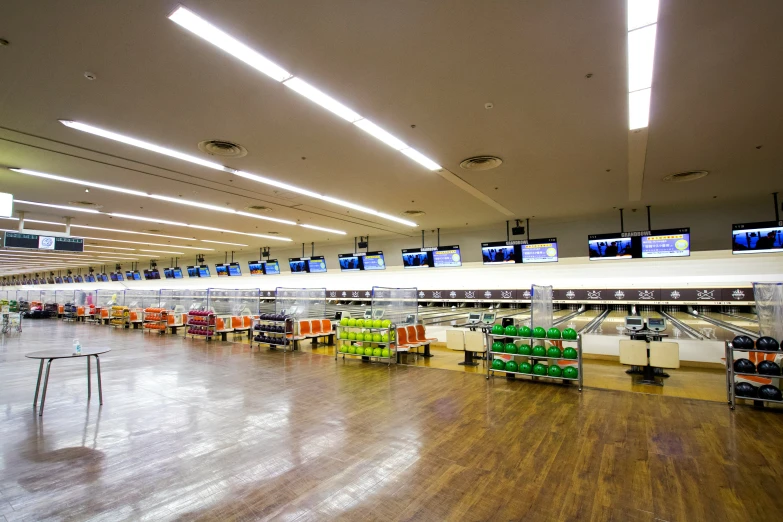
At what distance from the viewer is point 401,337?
7.85 metres

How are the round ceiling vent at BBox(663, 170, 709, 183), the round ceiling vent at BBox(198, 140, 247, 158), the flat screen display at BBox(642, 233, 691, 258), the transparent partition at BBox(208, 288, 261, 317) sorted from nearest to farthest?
the round ceiling vent at BBox(198, 140, 247, 158)
the round ceiling vent at BBox(663, 170, 709, 183)
the flat screen display at BBox(642, 233, 691, 258)
the transparent partition at BBox(208, 288, 261, 317)

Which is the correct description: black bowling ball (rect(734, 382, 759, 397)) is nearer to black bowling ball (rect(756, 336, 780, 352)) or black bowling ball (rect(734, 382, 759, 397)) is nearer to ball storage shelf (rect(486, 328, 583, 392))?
black bowling ball (rect(756, 336, 780, 352))

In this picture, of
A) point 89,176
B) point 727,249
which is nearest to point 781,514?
point 727,249

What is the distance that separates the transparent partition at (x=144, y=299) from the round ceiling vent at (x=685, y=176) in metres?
16.4

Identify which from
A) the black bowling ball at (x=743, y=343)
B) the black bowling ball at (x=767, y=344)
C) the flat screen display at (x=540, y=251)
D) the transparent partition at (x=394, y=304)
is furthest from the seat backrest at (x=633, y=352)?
the transparent partition at (x=394, y=304)

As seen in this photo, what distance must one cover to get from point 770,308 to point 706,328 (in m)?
5.88

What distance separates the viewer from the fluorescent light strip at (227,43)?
225cm

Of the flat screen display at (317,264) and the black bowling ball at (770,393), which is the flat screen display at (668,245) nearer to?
the black bowling ball at (770,393)

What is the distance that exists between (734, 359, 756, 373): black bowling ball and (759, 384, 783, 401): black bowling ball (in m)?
0.20

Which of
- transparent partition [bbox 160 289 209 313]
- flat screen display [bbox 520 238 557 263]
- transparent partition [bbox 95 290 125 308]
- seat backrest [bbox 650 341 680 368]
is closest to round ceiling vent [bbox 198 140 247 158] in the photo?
flat screen display [bbox 520 238 557 263]

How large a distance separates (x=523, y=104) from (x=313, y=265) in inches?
364

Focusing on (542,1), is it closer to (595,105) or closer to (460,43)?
(460,43)

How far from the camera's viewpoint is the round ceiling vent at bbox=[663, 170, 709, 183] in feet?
16.6

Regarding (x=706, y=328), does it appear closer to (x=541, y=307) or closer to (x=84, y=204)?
(x=541, y=307)
